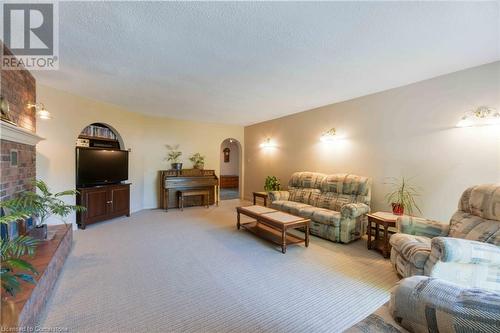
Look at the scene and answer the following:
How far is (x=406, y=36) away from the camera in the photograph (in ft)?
6.70

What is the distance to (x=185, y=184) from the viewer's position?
5691 mm

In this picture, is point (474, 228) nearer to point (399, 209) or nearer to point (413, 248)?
point (413, 248)

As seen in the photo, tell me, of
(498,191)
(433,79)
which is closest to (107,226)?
(498,191)

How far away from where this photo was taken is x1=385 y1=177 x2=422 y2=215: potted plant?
3165mm

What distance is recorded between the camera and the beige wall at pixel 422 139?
8.86 ft

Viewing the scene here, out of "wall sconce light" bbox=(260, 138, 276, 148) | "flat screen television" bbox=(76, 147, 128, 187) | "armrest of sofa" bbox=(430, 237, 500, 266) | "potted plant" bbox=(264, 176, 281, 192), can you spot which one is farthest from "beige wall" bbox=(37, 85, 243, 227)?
"armrest of sofa" bbox=(430, 237, 500, 266)

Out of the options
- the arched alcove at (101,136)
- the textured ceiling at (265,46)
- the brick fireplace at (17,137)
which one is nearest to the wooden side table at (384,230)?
the textured ceiling at (265,46)

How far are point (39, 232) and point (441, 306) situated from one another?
140 inches

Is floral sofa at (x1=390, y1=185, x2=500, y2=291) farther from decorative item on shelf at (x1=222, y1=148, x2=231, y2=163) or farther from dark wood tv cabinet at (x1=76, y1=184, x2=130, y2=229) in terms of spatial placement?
decorative item on shelf at (x1=222, y1=148, x2=231, y2=163)

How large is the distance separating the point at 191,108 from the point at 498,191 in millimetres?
4853

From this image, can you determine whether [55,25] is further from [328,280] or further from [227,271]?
[328,280]

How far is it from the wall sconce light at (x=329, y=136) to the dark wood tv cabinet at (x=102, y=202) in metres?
4.47

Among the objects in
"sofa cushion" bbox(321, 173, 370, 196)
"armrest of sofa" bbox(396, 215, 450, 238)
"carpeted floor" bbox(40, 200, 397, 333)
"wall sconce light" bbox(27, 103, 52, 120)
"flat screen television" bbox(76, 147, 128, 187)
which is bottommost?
"carpeted floor" bbox(40, 200, 397, 333)

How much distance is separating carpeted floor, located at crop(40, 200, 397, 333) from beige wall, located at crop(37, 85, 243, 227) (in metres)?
1.34
